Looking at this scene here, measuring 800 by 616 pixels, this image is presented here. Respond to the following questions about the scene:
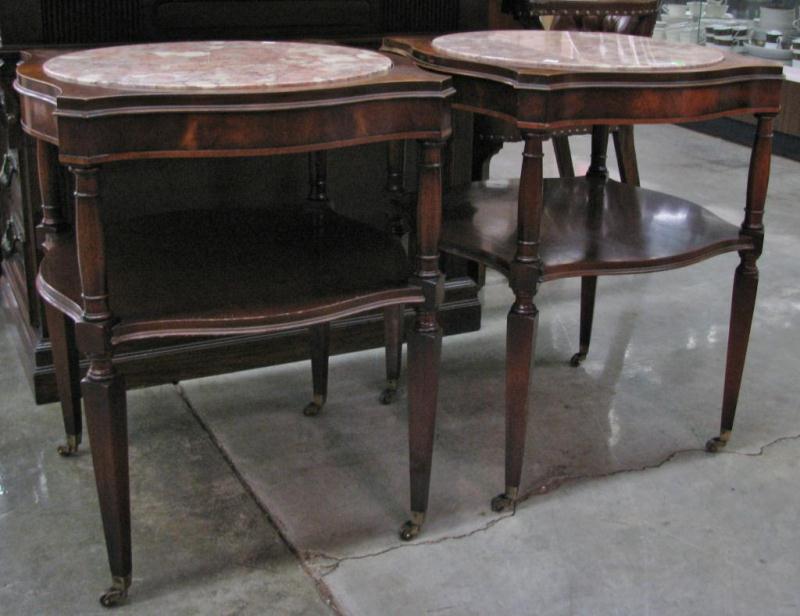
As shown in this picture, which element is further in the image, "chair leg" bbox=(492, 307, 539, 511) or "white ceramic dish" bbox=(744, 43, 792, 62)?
"white ceramic dish" bbox=(744, 43, 792, 62)

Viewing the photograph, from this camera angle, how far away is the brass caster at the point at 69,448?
198cm

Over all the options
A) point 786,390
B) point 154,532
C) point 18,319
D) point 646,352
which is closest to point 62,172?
point 18,319

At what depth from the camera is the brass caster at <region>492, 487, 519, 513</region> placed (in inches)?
72.2

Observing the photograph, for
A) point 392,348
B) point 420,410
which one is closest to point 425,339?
point 420,410

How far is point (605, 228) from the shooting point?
1952 millimetres

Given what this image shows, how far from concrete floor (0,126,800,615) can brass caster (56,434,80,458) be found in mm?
24

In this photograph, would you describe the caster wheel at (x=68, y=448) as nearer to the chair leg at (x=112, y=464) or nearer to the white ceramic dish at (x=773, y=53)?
the chair leg at (x=112, y=464)

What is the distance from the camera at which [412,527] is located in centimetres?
175

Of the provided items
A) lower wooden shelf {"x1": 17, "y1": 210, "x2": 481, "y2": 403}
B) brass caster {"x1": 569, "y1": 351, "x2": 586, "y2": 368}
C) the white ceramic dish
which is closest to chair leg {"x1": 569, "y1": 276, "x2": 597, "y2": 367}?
brass caster {"x1": 569, "y1": 351, "x2": 586, "y2": 368}

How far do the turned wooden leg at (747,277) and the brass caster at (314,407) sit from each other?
826 mm

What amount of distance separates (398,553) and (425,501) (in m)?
0.10

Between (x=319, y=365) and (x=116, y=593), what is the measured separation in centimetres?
73

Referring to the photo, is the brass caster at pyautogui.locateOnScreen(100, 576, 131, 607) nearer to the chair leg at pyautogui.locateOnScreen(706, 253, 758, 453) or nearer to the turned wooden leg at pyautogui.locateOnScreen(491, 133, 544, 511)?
the turned wooden leg at pyautogui.locateOnScreen(491, 133, 544, 511)

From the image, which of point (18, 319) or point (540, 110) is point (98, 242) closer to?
point (540, 110)
